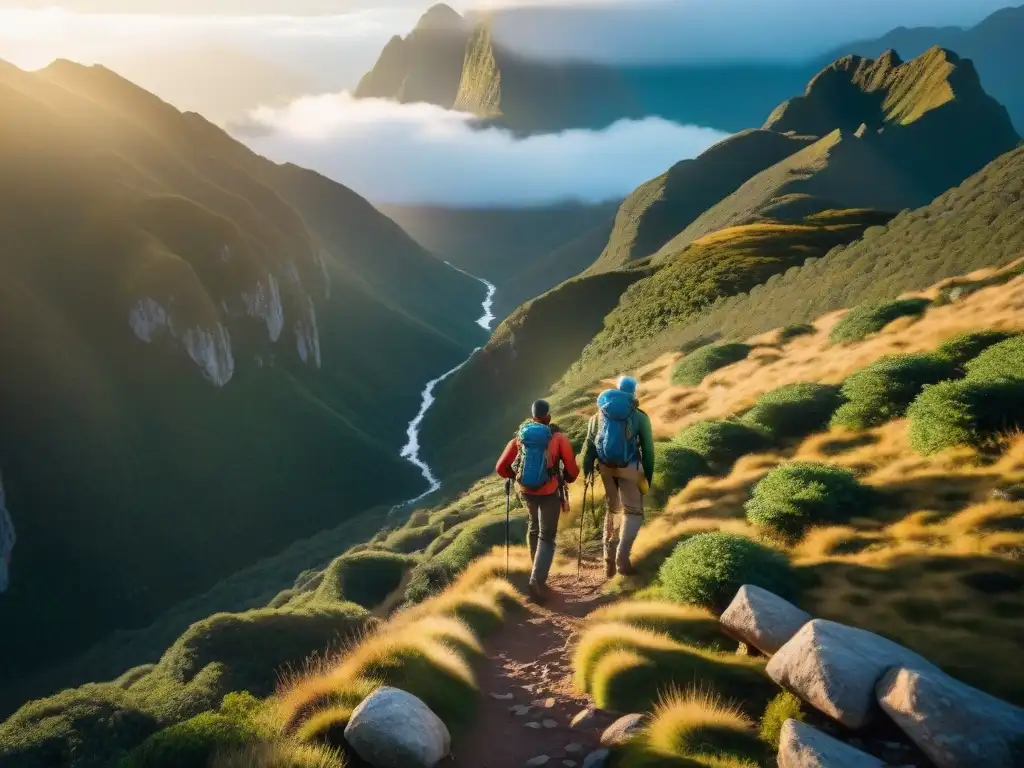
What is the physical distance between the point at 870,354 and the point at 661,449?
10212mm

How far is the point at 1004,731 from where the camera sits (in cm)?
663

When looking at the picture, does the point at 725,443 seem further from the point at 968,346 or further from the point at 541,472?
the point at 541,472

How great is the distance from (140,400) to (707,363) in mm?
99367

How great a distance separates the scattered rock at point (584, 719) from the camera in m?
8.91

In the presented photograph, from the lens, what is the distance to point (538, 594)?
13992 mm

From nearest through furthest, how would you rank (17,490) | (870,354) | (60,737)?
(870,354), (60,737), (17,490)

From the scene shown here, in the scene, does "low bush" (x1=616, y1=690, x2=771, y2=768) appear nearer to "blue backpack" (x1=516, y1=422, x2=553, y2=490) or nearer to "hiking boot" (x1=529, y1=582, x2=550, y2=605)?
"blue backpack" (x1=516, y1=422, x2=553, y2=490)

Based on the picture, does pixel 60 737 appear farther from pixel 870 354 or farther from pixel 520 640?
pixel 870 354

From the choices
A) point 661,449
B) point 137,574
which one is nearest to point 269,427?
point 137,574

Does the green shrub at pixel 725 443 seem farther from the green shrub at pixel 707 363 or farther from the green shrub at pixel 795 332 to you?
the green shrub at pixel 795 332

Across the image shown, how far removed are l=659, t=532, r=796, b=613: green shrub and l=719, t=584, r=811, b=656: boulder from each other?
750mm

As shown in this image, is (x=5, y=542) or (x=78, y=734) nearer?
(x=78, y=734)

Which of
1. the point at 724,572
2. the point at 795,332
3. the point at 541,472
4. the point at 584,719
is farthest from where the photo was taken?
the point at 795,332

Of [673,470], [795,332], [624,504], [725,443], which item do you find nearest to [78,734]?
[673,470]
